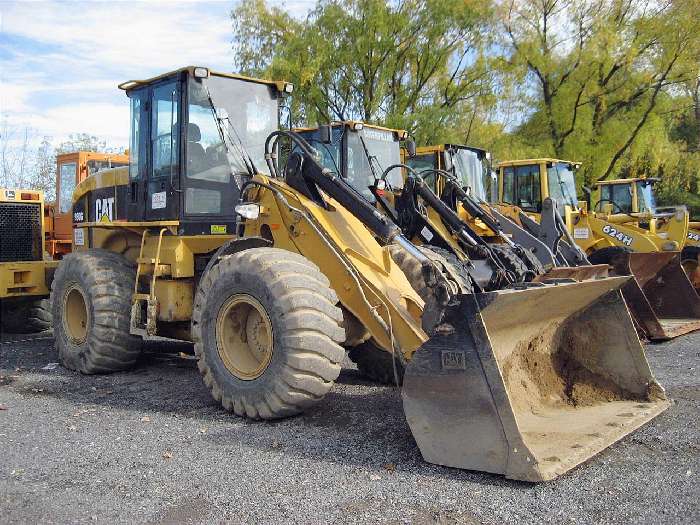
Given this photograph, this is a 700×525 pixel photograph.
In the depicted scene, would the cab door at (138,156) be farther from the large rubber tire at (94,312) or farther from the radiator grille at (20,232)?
the radiator grille at (20,232)

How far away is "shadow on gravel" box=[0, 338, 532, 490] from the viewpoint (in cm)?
459

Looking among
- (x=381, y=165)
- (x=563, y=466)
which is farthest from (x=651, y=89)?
(x=563, y=466)

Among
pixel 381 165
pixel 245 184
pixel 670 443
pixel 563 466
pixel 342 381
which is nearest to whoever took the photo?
pixel 563 466

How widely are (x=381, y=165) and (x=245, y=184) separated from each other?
4427mm

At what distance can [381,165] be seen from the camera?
34.6 ft

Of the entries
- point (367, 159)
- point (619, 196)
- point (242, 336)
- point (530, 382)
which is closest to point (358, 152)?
point (367, 159)

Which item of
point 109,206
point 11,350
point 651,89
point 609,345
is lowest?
point 11,350

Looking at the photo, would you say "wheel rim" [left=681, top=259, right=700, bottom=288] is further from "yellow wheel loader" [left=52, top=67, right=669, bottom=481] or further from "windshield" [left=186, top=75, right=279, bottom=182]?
"windshield" [left=186, top=75, right=279, bottom=182]

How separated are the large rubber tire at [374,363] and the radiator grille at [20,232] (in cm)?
583

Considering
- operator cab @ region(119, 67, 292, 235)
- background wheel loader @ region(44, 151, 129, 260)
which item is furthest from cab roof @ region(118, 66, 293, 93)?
background wheel loader @ region(44, 151, 129, 260)

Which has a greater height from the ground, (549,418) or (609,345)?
(609,345)

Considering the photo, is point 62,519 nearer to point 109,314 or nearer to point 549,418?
point 549,418

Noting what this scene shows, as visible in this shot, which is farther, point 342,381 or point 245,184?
point 342,381

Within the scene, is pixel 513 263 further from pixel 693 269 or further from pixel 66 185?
pixel 66 185
